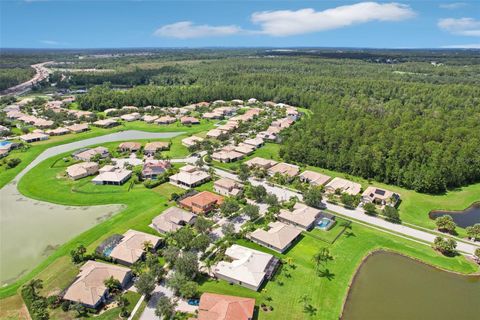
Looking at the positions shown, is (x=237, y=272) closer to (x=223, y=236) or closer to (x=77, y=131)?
(x=223, y=236)

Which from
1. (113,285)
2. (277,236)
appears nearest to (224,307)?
(113,285)

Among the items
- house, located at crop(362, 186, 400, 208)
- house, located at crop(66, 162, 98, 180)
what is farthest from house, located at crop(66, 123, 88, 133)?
house, located at crop(362, 186, 400, 208)

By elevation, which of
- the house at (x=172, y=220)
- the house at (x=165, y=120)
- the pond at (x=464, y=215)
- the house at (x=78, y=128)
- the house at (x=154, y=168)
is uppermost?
the house at (x=165, y=120)

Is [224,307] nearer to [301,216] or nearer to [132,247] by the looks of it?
[132,247]

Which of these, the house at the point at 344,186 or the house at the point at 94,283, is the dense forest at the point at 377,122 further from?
the house at the point at 94,283

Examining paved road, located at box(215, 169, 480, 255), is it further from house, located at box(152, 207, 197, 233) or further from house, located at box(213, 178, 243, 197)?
house, located at box(152, 207, 197, 233)

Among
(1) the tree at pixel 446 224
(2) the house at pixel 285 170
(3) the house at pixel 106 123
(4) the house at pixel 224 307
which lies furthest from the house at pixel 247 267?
(3) the house at pixel 106 123

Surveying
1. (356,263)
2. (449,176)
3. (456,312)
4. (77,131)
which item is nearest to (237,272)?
Answer: (356,263)
